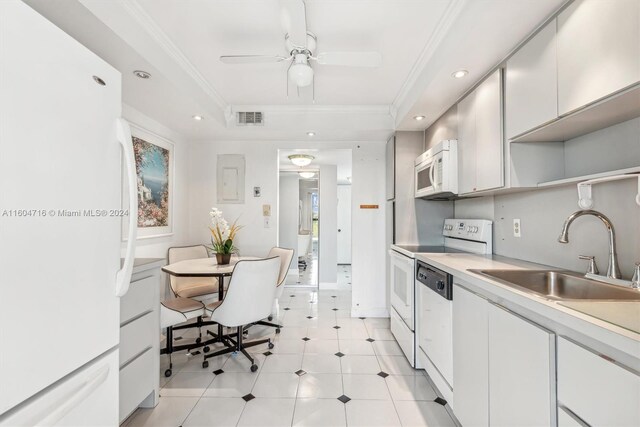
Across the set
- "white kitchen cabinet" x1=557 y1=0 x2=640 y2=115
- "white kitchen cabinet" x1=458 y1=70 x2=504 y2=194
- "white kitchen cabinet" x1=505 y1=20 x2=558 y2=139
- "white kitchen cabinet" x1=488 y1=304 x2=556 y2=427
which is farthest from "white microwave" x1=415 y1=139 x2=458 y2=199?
"white kitchen cabinet" x1=488 y1=304 x2=556 y2=427

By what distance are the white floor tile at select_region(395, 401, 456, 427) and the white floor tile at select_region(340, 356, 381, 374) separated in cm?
44

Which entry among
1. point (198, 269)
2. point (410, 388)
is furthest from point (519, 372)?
point (198, 269)

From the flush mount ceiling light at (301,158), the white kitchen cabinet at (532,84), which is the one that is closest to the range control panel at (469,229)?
the white kitchen cabinet at (532,84)

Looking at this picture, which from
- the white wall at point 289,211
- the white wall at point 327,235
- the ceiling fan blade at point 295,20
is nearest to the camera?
the ceiling fan blade at point 295,20

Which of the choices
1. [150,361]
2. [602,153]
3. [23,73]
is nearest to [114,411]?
[150,361]

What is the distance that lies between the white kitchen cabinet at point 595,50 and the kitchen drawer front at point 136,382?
2690 millimetres

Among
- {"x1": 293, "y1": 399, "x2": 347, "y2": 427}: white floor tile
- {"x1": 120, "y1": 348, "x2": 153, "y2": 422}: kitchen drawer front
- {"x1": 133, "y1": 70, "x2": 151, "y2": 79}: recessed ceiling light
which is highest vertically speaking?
{"x1": 133, "y1": 70, "x2": 151, "y2": 79}: recessed ceiling light

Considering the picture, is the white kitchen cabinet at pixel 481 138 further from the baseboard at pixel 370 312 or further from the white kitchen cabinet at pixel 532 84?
the baseboard at pixel 370 312

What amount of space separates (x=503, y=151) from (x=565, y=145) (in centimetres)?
34

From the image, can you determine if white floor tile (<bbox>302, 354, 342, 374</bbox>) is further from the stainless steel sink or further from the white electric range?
the stainless steel sink

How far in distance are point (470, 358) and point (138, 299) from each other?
194cm

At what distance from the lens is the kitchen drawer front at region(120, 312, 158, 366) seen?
1.61 metres

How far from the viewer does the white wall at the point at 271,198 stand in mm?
3766

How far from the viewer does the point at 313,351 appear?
2.69 metres
